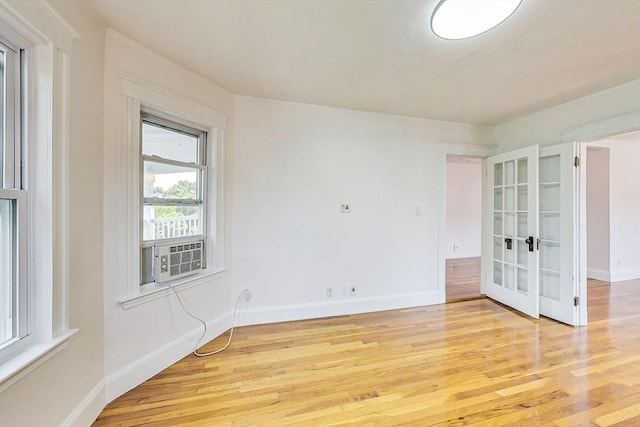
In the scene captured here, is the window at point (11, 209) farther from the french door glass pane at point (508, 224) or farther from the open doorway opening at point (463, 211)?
the open doorway opening at point (463, 211)

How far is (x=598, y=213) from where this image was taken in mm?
4832

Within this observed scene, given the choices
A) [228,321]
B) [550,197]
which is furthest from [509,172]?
[228,321]

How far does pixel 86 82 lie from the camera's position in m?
1.55

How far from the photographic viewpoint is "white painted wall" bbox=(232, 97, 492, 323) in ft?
9.40

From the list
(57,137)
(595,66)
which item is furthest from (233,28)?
(595,66)

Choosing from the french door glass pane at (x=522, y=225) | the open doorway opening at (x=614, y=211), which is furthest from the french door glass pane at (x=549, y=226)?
the open doorway opening at (x=614, y=211)

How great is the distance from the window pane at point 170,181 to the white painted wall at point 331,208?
0.45m

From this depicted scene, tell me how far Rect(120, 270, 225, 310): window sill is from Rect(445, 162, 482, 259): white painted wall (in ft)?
19.4

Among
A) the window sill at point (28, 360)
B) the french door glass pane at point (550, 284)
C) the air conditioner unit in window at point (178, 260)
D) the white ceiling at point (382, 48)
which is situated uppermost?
the white ceiling at point (382, 48)

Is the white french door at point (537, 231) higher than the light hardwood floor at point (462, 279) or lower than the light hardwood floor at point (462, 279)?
higher

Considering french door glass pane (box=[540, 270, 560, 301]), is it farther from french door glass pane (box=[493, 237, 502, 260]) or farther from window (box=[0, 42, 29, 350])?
window (box=[0, 42, 29, 350])

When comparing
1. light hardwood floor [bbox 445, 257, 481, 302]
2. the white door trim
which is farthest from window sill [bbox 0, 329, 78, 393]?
the white door trim

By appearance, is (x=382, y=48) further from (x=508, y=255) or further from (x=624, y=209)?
(x=624, y=209)

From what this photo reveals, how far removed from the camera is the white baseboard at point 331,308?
9.46 ft
